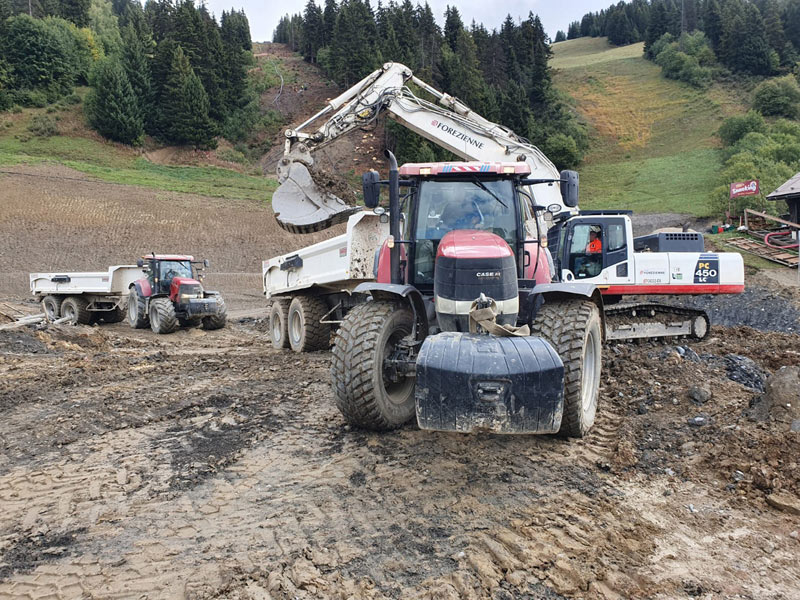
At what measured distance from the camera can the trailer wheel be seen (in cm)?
1792

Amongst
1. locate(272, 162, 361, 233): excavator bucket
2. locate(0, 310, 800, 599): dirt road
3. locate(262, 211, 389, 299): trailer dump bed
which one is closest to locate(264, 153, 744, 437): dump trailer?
locate(0, 310, 800, 599): dirt road

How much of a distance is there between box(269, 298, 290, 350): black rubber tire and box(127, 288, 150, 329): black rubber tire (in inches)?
198

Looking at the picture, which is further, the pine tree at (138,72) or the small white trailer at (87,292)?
the pine tree at (138,72)

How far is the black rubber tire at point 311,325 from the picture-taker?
1127 centimetres

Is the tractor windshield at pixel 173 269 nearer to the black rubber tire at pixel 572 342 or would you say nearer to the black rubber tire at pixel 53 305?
the black rubber tire at pixel 53 305

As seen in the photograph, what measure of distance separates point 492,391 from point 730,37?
79.8m

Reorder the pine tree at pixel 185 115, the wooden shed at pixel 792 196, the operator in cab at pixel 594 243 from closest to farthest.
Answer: the operator in cab at pixel 594 243 < the wooden shed at pixel 792 196 < the pine tree at pixel 185 115

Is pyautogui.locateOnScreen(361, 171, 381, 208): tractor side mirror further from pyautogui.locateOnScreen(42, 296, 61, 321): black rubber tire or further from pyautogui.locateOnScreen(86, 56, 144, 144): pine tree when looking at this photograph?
pyautogui.locateOnScreen(86, 56, 144, 144): pine tree

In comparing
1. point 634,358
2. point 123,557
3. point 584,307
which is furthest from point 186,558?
point 634,358

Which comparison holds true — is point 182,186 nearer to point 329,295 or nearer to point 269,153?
point 269,153

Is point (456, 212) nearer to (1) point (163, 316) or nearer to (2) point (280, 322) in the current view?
(2) point (280, 322)

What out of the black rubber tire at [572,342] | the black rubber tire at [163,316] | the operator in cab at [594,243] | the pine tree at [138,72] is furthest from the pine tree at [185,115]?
the black rubber tire at [572,342]

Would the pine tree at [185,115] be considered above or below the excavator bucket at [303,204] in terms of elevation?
above

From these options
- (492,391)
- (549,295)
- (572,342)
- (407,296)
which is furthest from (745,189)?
(492,391)
